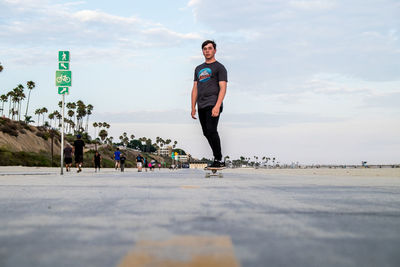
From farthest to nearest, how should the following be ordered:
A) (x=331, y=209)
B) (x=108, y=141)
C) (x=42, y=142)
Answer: (x=108, y=141) → (x=42, y=142) → (x=331, y=209)

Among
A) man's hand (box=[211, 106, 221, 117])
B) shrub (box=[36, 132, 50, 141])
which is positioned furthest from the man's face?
shrub (box=[36, 132, 50, 141])

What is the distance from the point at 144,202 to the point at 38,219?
54.1 inches

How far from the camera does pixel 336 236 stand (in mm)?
2668

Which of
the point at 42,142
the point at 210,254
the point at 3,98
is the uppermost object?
the point at 3,98

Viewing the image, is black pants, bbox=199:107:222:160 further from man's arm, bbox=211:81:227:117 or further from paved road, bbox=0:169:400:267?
paved road, bbox=0:169:400:267

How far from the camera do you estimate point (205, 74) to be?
38.5 ft

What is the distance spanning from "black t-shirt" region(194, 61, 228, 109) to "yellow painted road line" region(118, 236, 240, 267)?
897 cm

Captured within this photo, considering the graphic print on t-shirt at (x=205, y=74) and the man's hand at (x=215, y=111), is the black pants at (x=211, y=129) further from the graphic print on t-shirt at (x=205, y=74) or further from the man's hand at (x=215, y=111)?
the graphic print on t-shirt at (x=205, y=74)

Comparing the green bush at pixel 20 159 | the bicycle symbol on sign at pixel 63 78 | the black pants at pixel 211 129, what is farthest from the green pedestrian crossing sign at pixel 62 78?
the green bush at pixel 20 159

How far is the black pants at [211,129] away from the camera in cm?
1137

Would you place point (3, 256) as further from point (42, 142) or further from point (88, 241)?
point (42, 142)

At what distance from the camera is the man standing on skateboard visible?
11.4m

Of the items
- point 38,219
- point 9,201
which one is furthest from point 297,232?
point 9,201

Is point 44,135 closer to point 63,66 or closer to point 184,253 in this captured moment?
point 63,66
